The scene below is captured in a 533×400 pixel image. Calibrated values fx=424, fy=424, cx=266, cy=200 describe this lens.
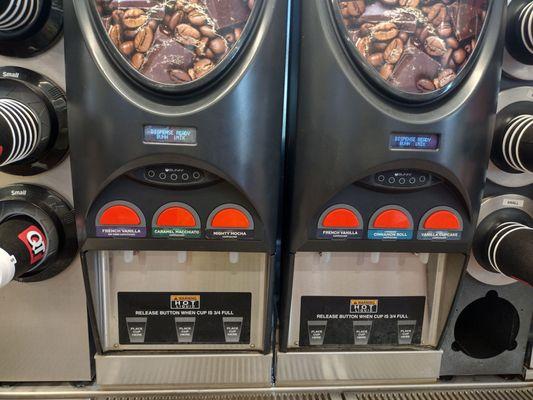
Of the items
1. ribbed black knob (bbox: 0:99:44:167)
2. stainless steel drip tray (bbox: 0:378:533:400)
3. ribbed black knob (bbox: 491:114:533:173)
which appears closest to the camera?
ribbed black knob (bbox: 0:99:44:167)

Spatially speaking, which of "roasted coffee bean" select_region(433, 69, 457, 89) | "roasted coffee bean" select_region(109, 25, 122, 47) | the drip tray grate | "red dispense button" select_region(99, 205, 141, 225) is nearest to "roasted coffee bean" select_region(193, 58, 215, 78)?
"roasted coffee bean" select_region(109, 25, 122, 47)

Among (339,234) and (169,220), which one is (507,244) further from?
(169,220)

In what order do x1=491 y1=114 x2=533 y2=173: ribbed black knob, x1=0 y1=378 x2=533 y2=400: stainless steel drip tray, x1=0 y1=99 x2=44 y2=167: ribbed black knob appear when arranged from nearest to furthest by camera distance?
1. x1=0 y1=99 x2=44 y2=167: ribbed black knob
2. x1=491 y1=114 x2=533 y2=173: ribbed black knob
3. x1=0 y1=378 x2=533 y2=400: stainless steel drip tray

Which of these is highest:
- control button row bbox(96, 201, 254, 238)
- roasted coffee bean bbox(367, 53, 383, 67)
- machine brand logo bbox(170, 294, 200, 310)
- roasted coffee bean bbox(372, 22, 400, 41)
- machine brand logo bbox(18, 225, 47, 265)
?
roasted coffee bean bbox(372, 22, 400, 41)

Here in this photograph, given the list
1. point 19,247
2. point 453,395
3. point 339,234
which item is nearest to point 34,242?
point 19,247

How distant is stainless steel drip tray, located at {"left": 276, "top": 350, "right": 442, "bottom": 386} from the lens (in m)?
0.75

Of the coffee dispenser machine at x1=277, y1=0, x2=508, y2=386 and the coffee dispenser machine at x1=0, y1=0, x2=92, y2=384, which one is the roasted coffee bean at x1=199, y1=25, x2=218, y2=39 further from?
the coffee dispenser machine at x1=0, y1=0, x2=92, y2=384

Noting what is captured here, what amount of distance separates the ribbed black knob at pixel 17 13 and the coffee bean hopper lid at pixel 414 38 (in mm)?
434

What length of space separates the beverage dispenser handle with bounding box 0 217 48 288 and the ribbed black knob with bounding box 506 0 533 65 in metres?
0.82

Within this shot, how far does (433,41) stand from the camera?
1.96 feet

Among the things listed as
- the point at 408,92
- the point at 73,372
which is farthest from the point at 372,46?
the point at 73,372

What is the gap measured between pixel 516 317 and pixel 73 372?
851 millimetres

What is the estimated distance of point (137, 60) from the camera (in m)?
0.58

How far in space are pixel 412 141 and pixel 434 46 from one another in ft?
0.46
